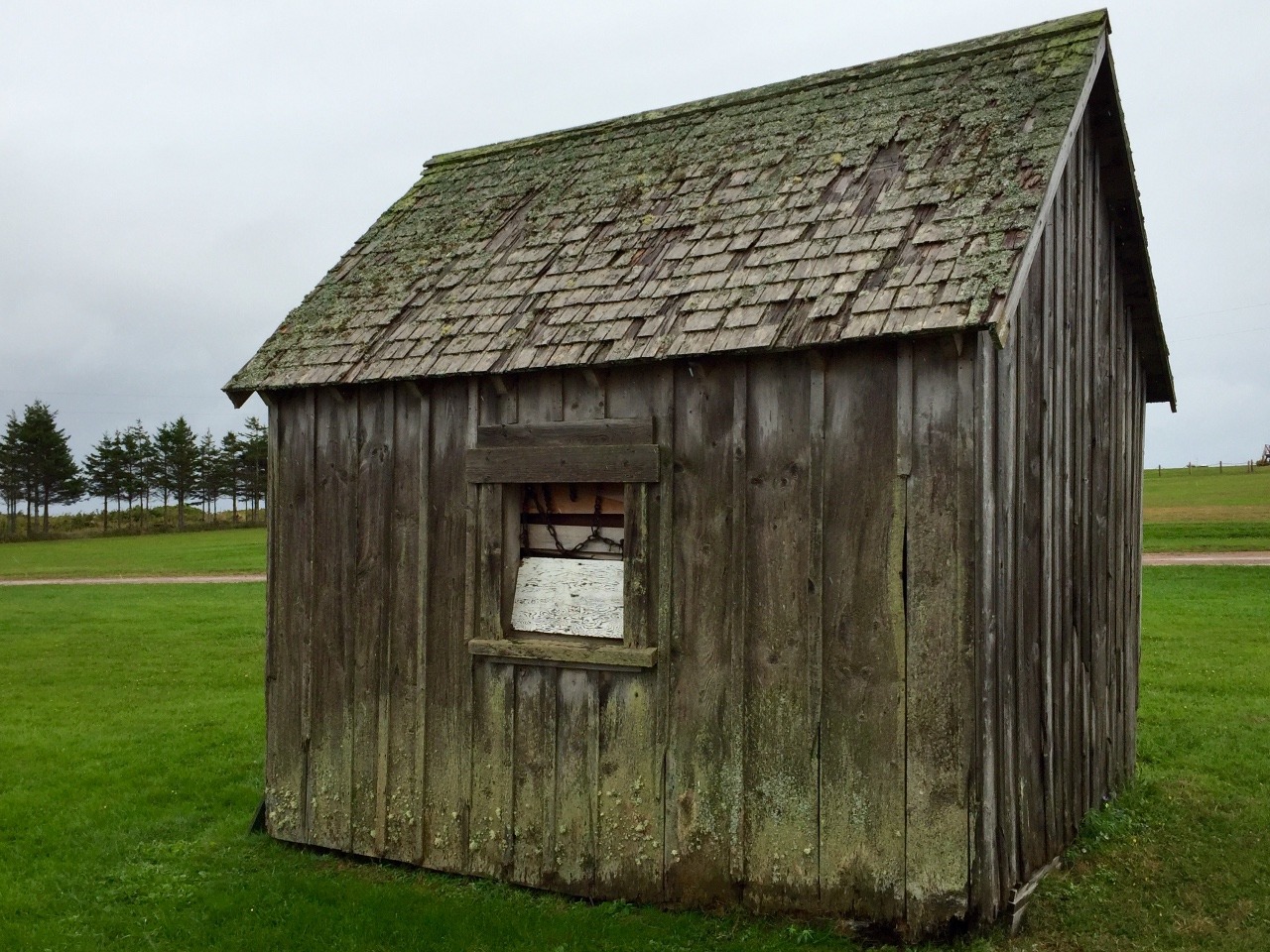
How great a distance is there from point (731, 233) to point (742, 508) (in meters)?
2.02

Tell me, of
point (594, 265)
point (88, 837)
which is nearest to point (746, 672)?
point (594, 265)

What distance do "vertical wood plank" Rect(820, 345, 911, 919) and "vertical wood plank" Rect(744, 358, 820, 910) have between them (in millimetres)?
135

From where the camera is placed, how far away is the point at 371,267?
9688mm

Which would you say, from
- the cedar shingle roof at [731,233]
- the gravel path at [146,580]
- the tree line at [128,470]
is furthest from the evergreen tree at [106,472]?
the cedar shingle roof at [731,233]

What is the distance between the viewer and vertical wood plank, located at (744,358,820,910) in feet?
21.1

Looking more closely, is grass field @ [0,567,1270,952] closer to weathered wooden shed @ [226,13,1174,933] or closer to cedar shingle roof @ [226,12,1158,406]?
weathered wooden shed @ [226,13,1174,933]

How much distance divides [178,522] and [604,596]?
7674 centimetres

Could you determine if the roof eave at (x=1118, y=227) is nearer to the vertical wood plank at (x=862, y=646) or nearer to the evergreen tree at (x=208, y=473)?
the vertical wood plank at (x=862, y=646)

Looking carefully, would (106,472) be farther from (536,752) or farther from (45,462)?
(536,752)

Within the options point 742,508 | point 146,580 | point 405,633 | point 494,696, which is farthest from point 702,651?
point 146,580

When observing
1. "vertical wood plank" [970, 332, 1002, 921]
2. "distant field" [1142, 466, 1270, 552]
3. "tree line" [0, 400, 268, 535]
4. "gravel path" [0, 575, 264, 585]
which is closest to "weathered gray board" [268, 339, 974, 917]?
"vertical wood plank" [970, 332, 1002, 921]

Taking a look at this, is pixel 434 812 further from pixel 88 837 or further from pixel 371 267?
pixel 371 267

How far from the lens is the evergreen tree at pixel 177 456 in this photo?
84.1 m

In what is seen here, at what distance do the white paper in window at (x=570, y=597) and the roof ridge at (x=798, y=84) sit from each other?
4237 millimetres
